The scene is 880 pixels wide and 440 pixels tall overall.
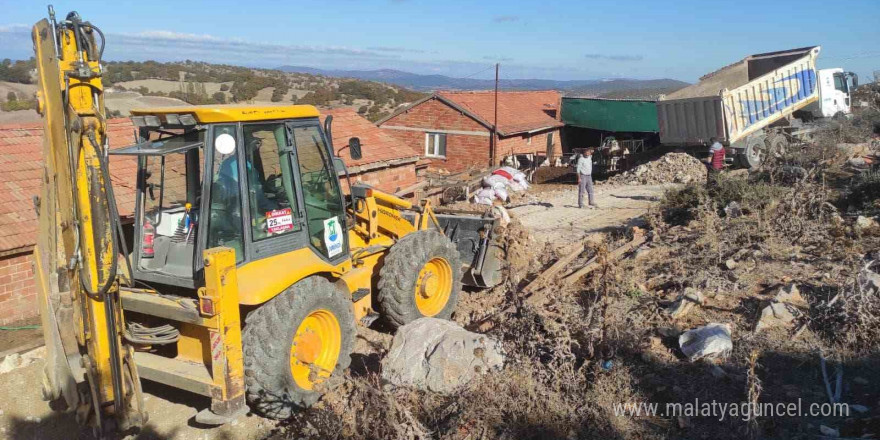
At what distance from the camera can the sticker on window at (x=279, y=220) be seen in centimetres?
536

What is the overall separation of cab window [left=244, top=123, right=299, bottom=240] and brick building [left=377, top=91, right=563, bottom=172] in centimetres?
1796

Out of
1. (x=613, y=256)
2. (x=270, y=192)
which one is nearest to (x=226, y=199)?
(x=270, y=192)

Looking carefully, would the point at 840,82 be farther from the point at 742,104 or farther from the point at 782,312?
the point at 782,312

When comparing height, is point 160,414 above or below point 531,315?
below

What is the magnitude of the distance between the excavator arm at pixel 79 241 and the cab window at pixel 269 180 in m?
1.15

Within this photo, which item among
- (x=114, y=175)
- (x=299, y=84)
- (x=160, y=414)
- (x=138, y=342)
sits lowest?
(x=160, y=414)

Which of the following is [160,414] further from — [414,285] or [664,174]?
[664,174]

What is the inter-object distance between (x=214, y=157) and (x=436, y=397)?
2493mm

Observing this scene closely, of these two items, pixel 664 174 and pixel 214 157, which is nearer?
pixel 214 157

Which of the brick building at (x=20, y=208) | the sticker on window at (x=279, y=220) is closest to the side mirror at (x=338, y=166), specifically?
the sticker on window at (x=279, y=220)

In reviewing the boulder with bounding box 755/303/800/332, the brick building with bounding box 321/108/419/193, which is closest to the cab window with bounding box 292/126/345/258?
the boulder with bounding box 755/303/800/332

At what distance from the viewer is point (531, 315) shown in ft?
18.7

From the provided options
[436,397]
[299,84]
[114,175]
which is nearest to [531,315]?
[436,397]

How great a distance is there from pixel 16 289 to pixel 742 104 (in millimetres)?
16562
